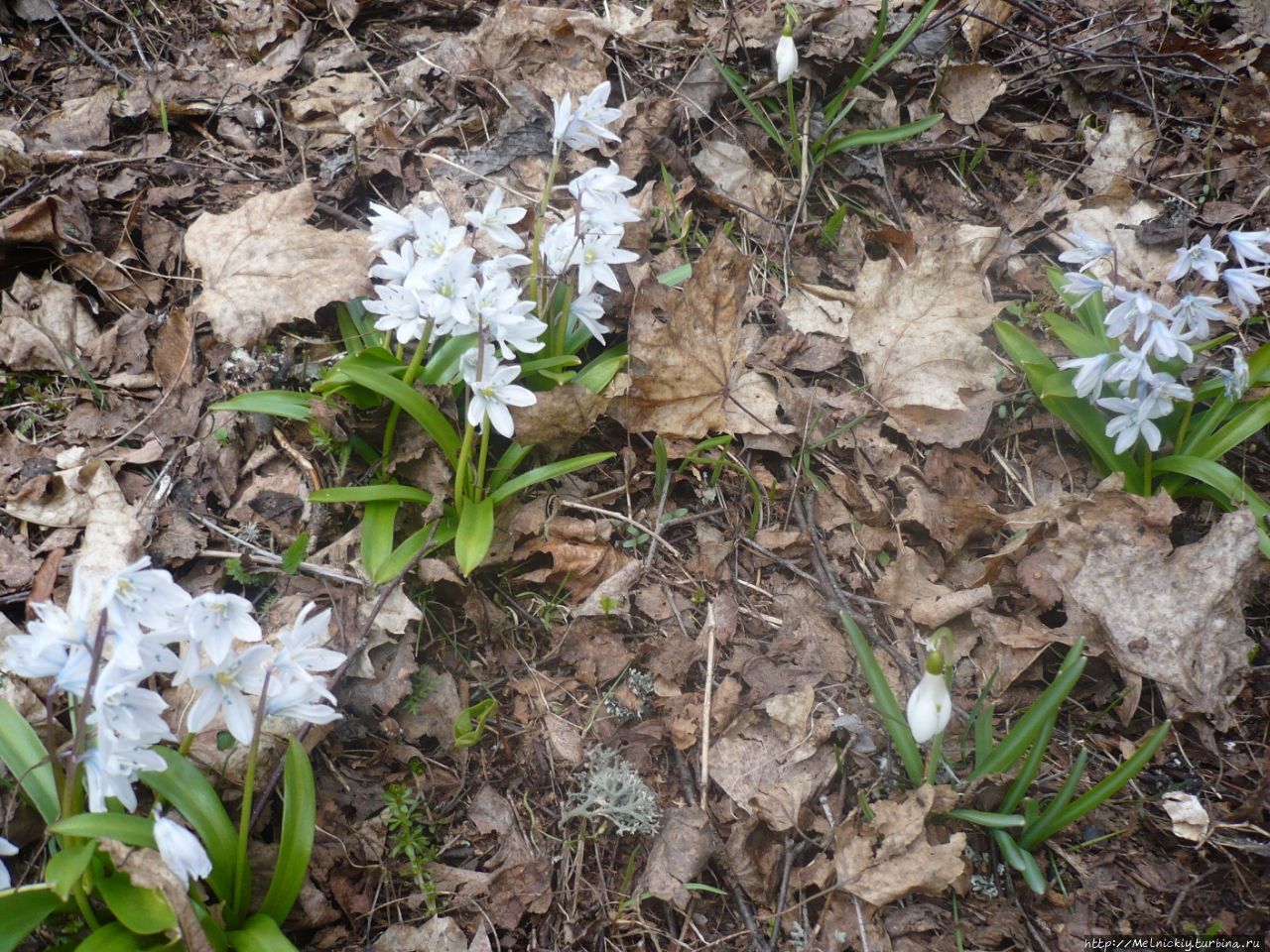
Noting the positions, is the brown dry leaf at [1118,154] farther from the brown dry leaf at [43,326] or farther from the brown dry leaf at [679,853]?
the brown dry leaf at [43,326]

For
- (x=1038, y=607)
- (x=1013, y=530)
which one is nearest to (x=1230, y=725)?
(x=1038, y=607)

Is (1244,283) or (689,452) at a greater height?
(1244,283)

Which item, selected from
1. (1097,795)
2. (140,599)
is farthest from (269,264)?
(1097,795)

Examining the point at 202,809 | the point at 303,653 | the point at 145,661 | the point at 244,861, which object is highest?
the point at 145,661

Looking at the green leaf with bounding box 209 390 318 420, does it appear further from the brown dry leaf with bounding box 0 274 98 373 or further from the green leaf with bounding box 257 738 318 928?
the green leaf with bounding box 257 738 318 928

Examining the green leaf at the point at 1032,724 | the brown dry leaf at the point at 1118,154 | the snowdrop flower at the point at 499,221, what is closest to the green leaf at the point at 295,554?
the snowdrop flower at the point at 499,221

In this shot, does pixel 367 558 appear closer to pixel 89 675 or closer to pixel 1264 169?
pixel 89 675

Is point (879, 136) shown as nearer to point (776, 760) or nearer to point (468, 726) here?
point (776, 760)
